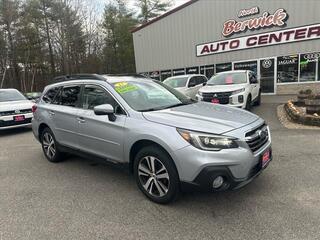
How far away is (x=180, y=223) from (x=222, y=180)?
0.68m

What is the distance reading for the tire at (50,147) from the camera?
5.50 m

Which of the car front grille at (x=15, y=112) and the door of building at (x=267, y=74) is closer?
the car front grille at (x=15, y=112)

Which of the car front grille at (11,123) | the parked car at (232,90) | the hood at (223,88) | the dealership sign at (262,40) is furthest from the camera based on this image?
the dealership sign at (262,40)

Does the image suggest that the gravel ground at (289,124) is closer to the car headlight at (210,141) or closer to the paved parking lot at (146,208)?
the paved parking lot at (146,208)

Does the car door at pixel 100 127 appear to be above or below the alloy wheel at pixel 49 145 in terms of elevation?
above

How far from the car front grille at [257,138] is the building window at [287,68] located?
574 inches

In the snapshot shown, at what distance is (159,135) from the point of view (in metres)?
3.39

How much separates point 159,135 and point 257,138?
1223mm

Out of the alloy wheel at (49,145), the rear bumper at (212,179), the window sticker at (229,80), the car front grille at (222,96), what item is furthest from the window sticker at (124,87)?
the window sticker at (229,80)

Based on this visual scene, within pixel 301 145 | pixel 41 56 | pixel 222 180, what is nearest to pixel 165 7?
pixel 41 56

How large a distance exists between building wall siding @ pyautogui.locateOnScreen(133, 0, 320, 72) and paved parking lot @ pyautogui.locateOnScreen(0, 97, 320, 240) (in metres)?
13.4

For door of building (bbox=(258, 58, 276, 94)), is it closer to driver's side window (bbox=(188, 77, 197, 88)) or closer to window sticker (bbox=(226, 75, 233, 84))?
driver's side window (bbox=(188, 77, 197, 88))

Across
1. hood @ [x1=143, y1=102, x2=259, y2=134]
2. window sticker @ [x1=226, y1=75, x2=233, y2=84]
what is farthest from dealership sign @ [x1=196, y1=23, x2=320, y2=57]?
hood @ [x1=143, y1=102, x2=259, y2=134]

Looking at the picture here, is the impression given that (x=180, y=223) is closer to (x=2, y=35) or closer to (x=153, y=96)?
(x=153, y=96)
